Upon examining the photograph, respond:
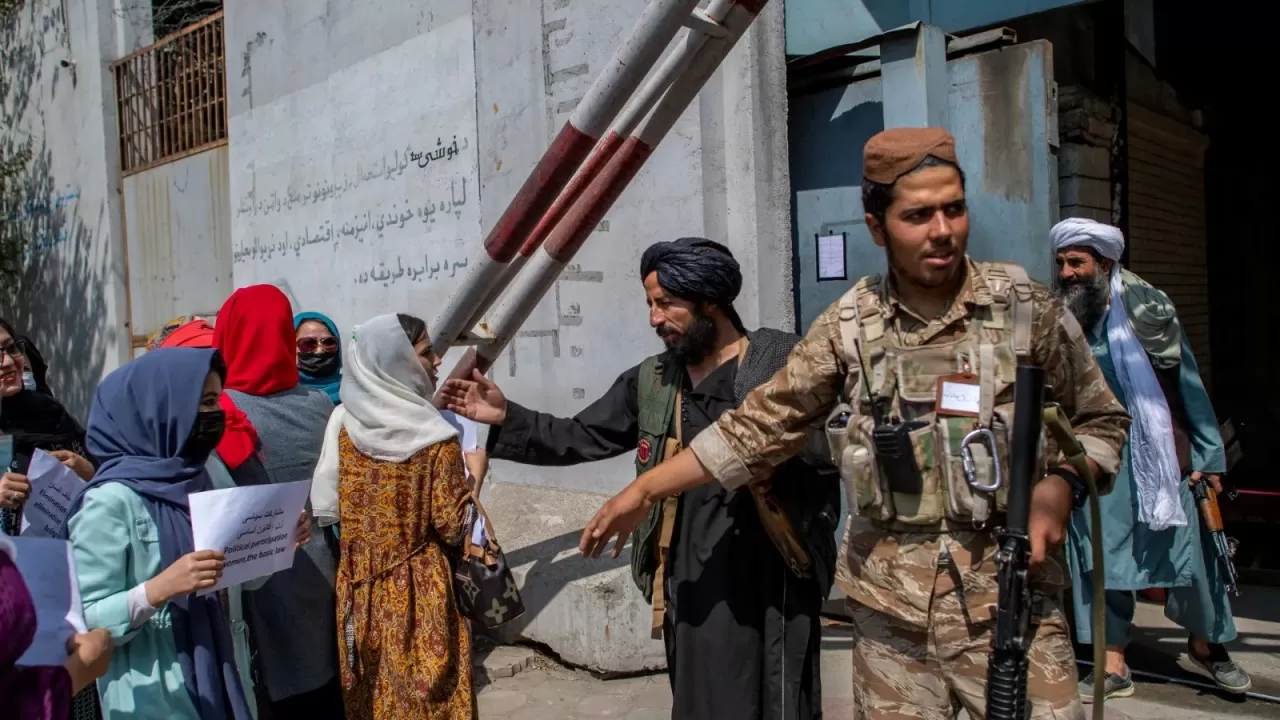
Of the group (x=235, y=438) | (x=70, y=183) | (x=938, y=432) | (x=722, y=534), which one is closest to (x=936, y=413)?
(x=938, y=432)

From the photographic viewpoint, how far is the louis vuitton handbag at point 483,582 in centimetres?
276

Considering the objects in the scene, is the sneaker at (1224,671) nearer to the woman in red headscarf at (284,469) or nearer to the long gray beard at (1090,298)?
the long gray beard at (1090,298)

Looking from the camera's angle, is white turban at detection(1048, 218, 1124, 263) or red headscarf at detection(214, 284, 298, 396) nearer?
red headscarf at detection(214, 284, 298, 396)

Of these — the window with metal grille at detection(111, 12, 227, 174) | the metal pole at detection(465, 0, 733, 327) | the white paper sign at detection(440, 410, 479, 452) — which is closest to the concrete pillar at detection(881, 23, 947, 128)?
the metal pole at detection(465, 0, 733, 327)

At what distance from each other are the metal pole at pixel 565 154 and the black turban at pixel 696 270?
1.00 m

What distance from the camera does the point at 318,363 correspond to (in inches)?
143

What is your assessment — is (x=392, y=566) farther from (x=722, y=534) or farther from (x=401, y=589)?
(x=722, y=534)

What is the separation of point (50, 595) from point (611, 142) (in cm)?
281

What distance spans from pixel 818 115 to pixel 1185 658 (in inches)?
110

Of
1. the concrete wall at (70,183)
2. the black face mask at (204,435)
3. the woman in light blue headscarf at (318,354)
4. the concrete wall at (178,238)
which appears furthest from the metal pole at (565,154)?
the concrete wall at (70,183)

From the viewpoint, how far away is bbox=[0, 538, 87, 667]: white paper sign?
1.44 meters

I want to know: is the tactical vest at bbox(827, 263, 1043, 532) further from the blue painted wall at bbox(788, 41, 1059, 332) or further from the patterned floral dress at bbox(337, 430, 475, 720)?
the blue painted wall at bbox(788, 41, 1059, 332)

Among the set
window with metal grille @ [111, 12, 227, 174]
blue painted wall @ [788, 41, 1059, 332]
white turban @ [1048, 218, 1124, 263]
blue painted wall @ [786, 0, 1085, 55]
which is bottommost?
white turban @ [1048, 218, 1124, 263]

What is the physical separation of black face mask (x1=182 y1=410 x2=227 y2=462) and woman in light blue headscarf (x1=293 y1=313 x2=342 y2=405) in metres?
1.36
